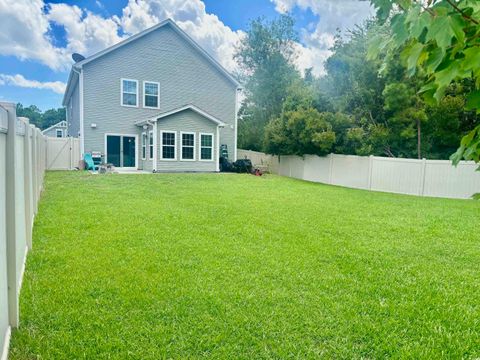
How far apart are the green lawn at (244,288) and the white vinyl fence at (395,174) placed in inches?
244

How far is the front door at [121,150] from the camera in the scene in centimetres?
1728

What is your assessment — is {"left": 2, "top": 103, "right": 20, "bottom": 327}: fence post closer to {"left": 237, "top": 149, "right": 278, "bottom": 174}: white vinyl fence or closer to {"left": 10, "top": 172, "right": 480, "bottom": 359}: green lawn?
{"left": 10, "top": 172, "right": 480, "bottom": 359}: green lawn

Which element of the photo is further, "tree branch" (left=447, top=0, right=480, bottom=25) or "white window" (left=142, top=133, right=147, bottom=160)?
"white window" (left=142, top=133, right=147, bottom=160)

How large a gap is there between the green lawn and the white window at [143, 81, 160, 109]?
1220 centimetres

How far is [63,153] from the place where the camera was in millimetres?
16891

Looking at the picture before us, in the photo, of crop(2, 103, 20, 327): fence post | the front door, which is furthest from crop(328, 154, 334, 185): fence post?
crop(2, 103, 20, 327): fence post

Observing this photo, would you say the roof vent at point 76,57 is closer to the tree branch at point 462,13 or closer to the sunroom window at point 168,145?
the sunroom window at point 168,145

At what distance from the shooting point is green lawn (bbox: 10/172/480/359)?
2430mm

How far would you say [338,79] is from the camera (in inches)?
656

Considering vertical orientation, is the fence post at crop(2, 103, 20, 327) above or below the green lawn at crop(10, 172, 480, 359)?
above

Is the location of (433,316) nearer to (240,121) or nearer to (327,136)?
(327,136)

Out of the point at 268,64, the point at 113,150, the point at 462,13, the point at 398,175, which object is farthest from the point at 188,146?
the point at 268,64

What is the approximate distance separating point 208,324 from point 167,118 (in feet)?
48.9

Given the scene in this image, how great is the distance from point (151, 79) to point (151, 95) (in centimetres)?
85
